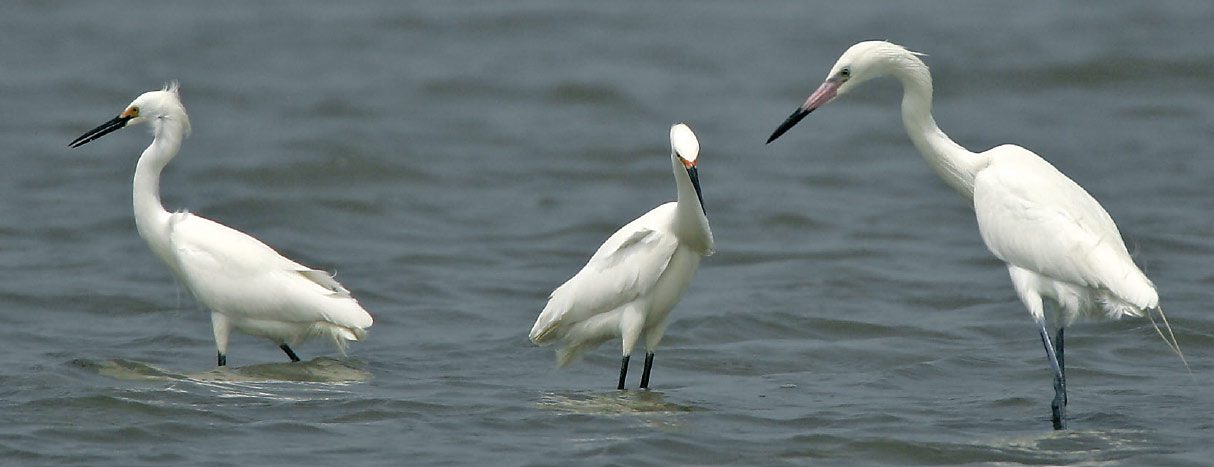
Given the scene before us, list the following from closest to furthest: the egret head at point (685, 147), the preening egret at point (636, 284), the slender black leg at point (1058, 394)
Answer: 1. the slender black leg at point (1058, 394)
2. the egret head at point (685, 147)
3. the preening egret at point (636, 284)

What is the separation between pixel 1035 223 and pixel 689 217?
70.7 inches

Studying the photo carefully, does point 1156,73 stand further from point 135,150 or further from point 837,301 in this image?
point 135,150

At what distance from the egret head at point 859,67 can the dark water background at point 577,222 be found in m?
1.62

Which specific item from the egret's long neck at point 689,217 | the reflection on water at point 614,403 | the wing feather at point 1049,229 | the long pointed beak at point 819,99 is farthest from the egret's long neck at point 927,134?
the reflection on water at point 614,403

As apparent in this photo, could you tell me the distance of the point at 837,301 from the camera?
498 inches

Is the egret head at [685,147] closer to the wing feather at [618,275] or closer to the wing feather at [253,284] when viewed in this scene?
the wing feather at [618,275]

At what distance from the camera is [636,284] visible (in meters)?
9.47

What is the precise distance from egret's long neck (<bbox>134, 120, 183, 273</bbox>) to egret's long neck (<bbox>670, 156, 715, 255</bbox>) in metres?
3.30

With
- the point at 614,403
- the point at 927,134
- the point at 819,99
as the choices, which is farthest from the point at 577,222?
the point at 927,134

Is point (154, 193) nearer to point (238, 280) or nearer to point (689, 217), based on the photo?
point (238, 280)

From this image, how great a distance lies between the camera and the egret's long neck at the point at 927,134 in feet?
30.1

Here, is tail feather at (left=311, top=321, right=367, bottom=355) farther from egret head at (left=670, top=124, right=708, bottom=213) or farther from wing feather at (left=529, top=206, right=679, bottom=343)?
egret head at (left=670, top=124, right=708, bottom=213)

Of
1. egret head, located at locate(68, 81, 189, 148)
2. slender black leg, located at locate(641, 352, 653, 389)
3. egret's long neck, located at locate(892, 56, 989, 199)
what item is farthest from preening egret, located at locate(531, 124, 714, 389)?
egret head, located at locate(68, 81, 189, 148)

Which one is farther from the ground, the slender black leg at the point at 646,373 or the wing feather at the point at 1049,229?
the wing feather at the point at 1049,229
